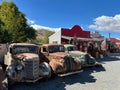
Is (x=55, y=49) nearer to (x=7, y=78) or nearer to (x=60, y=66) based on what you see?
(x=60, y=66)

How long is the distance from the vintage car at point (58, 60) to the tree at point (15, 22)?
2127 centimetres

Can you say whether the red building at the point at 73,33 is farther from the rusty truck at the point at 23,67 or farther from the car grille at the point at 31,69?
the car grille at the point at 31,69

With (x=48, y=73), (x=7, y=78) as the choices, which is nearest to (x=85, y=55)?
(x=48, y=73)

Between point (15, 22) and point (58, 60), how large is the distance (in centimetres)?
2801

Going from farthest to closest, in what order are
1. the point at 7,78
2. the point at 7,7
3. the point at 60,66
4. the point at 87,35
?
the point at 7,7 < the point at 87,35 < the point at 60,66 < the point at 7,78

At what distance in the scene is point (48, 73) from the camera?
12555mm

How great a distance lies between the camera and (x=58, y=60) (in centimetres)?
1408

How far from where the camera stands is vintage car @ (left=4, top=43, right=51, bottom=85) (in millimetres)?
11026

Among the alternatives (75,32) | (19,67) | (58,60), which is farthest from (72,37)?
(19,67)

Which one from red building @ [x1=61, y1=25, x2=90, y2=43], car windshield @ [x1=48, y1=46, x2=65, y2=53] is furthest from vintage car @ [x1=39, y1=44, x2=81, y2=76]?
red building @ [x1=61, y1=25, x2=90, y2=43]

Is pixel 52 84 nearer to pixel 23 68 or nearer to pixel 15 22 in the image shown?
pixel 23 68

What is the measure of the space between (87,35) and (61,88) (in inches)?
1084

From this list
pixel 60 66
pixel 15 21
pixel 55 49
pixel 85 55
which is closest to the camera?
pixel 60 66

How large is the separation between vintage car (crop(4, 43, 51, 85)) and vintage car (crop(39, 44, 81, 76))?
0.88 meters
